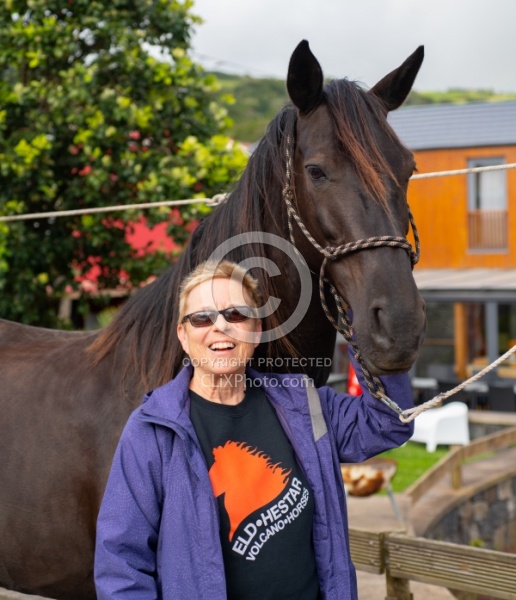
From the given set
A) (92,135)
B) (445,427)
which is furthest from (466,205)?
(92,135)

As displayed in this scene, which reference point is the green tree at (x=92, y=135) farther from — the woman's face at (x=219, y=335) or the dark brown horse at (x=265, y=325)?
the woman's face at (x=219, y=335)

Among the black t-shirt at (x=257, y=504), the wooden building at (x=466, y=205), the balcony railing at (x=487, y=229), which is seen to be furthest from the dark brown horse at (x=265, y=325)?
the balcony railing at (x=487, y=229)

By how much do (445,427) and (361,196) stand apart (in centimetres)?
870

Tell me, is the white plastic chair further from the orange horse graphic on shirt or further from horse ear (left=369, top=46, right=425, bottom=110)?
the orange horse graphic on shirt

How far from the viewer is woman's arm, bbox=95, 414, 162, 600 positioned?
1.59m

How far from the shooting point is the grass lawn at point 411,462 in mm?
8227

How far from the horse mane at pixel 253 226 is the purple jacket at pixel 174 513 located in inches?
16.3

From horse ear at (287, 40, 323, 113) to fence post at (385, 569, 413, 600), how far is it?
2.38m

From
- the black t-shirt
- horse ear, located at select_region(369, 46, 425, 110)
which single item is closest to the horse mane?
horse ear, located at select_region(369, 46, 425, 110)

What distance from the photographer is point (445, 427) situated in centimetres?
989

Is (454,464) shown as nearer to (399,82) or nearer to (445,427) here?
(445,427)

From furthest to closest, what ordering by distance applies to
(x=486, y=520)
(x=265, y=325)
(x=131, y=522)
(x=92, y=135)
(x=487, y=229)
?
(x=487, y=229)
(x=486, y=520)
(x=92, y=135)
(x=265, y=325)
(x=131, y=522)

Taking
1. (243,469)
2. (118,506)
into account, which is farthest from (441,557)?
(118,506)

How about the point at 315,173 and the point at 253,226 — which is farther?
the point at 253,226
